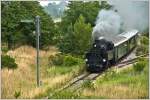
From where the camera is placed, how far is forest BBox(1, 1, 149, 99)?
1311 cm

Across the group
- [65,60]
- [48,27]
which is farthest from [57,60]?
[48,27]

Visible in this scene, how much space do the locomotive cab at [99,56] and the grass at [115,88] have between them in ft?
6.48

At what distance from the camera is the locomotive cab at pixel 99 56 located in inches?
706

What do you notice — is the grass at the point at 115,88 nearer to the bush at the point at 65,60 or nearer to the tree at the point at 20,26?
the bush at the point at 65,60

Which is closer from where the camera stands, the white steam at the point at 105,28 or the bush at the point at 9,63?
the bush at the point at 9,63

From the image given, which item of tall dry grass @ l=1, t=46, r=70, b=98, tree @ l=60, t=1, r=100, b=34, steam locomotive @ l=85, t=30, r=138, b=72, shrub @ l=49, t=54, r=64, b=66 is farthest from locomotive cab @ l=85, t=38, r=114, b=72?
tree @ l=60, t=1, r=100, b=34

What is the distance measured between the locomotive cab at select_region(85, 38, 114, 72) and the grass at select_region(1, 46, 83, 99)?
1.59 ft

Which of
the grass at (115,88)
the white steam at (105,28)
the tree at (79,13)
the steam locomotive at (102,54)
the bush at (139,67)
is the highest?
the tree at (79,13)

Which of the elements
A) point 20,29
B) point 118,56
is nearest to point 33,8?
point 20,29

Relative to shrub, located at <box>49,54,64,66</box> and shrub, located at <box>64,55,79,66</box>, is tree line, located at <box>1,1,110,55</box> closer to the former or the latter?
shrub, located at <box>49,54,64,66</box>

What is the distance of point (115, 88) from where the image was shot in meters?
13.1

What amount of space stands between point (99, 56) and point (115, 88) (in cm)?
516

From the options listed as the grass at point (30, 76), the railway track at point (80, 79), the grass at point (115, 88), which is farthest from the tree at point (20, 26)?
the grass at point (115, 88)

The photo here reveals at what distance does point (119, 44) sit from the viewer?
19281mm
